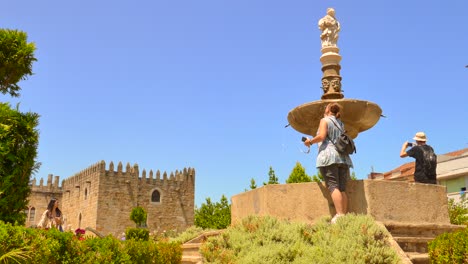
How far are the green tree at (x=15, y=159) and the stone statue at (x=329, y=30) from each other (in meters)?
6.37

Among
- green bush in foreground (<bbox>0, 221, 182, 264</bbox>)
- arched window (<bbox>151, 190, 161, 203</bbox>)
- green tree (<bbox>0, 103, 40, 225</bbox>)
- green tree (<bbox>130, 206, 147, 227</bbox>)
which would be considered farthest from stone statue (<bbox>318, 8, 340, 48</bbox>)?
arched window (<bbox>151, 190, 161, 203</bbox>)

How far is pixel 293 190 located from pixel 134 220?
33.0m

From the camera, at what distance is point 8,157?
27.1ft

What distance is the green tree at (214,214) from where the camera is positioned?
31339 millimetres

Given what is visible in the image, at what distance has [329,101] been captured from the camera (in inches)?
333

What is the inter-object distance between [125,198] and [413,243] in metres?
35.4

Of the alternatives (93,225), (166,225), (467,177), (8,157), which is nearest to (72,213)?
(93,225)

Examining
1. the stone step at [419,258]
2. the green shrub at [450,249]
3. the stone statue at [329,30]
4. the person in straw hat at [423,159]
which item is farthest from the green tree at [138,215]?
the green shrub at [450,249]

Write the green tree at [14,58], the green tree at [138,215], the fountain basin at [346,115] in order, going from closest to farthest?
the fountain basin at [346,115] → the green tree at [14,58] → the green tree at [138,215]

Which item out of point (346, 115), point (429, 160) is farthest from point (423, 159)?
point (346, 115)

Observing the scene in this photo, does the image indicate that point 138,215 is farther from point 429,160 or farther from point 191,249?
point 429,160

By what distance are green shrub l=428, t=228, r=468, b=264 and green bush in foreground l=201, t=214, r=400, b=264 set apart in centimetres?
70

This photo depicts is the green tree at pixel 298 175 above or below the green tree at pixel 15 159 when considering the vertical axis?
above

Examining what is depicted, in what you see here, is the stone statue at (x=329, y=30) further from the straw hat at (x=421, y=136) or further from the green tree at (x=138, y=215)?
the green tree at (x=138, y=215)
